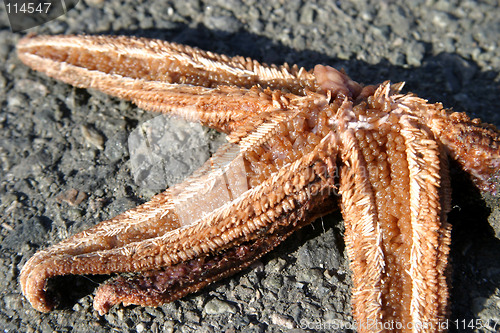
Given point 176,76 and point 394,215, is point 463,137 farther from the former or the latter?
point 176,76

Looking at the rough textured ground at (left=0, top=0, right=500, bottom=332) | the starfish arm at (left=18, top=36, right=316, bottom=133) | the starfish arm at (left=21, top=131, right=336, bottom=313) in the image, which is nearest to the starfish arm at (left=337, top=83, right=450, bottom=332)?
the starfish arm at (left=21, top=131, right=336, bottom=313)

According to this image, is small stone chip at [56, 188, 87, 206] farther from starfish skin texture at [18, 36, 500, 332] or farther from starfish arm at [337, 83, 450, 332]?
starfish arm at [337, 83, 450, 332]

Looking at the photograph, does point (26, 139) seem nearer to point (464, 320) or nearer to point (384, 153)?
point (384, 153)

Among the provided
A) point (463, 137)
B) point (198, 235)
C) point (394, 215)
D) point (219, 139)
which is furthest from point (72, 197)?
point (463, 137)

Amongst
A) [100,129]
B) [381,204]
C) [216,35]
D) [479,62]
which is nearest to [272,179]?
[381,204]

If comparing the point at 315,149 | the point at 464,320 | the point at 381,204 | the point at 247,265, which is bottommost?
the point at 464,320

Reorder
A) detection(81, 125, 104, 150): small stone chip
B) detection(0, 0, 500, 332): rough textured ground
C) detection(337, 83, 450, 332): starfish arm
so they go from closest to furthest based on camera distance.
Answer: detection(337, 83, 450, 332): starfish arm, detection(0, 0, 500, 332): rough textured ground, detection(81, 125, 104, 150): small stone chip
